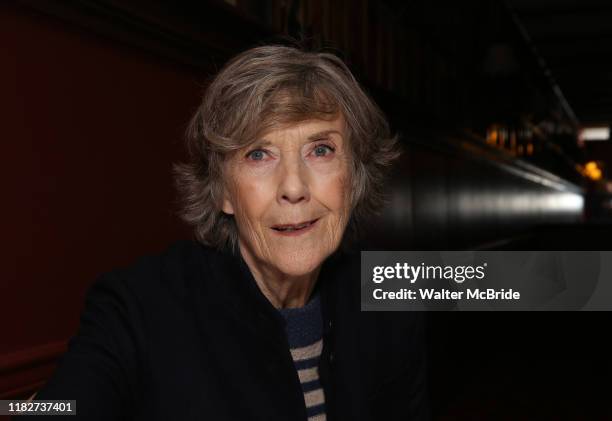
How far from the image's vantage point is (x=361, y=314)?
1.49 metres

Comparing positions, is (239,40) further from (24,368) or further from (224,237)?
(24,368)

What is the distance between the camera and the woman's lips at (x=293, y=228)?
1328mm

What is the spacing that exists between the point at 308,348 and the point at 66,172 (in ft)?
2.54

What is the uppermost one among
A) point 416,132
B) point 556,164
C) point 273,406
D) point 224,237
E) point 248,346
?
point 556,164

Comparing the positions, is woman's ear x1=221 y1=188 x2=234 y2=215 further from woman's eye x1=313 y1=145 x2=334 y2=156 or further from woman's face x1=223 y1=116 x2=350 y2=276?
woman's eye x1=313 y1=145 x2=334 y2=156

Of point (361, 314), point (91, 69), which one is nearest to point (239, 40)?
point (91, 69)

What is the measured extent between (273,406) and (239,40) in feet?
5.21

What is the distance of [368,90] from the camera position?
A: 2.71m

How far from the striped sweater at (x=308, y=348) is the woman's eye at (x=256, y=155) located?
13.6 inches

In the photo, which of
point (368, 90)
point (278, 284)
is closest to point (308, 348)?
point (278, 284)

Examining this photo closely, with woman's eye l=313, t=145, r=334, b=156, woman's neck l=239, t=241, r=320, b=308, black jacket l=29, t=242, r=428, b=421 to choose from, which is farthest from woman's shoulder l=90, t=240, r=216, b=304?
woman's eye l=313, t=145, r=334, b=156

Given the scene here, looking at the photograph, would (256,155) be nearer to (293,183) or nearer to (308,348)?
(293,183)

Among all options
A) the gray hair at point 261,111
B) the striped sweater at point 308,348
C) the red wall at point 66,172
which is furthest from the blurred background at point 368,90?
the striped sweater at point 308,348

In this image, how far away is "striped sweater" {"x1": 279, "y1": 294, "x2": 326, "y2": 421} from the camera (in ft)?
4.33
